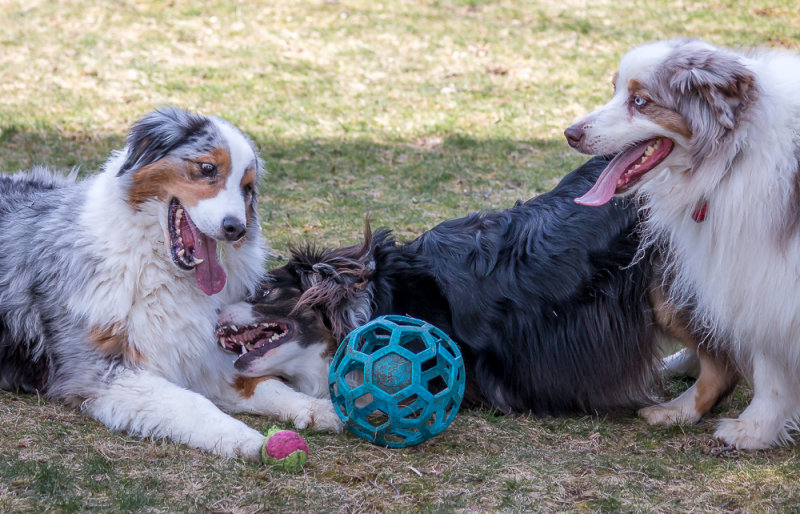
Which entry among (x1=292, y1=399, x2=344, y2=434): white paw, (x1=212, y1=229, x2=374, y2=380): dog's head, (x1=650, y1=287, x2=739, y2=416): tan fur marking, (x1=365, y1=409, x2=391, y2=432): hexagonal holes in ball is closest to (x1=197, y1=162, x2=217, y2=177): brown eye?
(x1=212, y1=229, x2=374, y2=380): dog's head

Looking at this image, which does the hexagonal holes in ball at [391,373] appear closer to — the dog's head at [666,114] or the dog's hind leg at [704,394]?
the dog's head at [666,114]

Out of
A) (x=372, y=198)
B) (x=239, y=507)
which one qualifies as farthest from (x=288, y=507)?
(x=372, y=198)

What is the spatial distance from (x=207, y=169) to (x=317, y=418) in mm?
1220

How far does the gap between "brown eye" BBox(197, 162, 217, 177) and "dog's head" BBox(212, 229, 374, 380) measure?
0.74 m

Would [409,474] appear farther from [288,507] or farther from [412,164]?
[412,164]

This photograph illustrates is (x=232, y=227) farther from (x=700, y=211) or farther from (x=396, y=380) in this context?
(x=700, y=211)

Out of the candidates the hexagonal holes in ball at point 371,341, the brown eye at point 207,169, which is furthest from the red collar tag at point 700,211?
the brown eye at point 207,169

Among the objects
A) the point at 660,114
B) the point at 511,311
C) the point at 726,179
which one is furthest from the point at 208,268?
the point at 726,179

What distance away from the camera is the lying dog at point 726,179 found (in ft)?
10.8

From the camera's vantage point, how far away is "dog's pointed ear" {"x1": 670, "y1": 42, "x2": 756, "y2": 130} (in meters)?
3.27

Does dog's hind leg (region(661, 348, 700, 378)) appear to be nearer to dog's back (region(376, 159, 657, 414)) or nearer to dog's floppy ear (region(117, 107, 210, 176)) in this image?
dog's back (region(376, 159, 657, 414))

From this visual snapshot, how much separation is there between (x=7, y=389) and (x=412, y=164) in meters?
4.78

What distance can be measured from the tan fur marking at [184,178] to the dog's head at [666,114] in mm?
1510

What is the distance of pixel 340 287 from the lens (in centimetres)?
427
